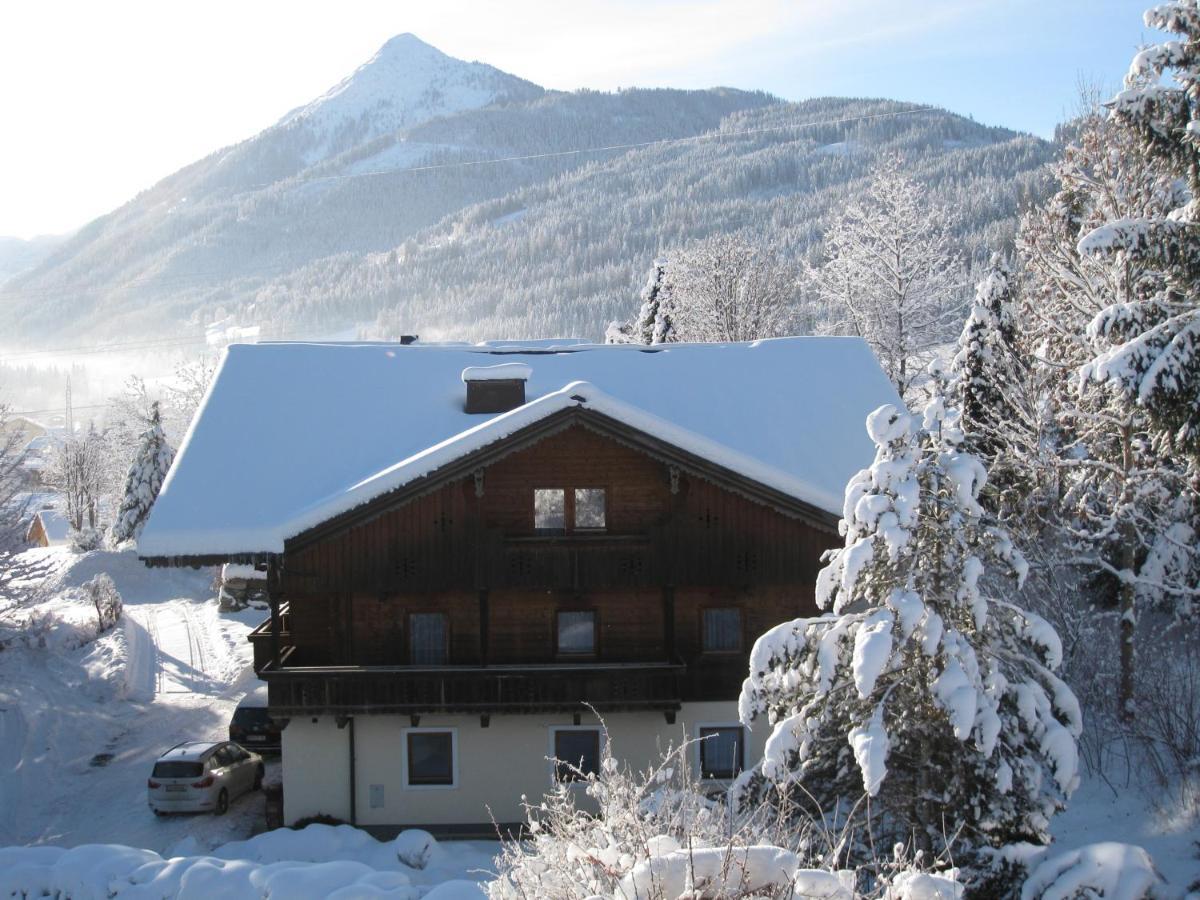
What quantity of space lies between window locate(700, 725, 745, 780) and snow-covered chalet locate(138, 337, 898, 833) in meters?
0.05

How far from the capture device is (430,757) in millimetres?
21031

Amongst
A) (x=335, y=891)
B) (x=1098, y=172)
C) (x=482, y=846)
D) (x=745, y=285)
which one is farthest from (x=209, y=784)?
(x=745, y=285)

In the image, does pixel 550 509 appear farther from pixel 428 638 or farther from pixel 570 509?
pixel 428 638

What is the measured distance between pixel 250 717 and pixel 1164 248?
21523 mm

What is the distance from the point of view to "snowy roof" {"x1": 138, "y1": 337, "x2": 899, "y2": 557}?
65.7 ft

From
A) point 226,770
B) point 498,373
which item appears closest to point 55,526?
point 226,770

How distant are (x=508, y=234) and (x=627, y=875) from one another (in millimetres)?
166095

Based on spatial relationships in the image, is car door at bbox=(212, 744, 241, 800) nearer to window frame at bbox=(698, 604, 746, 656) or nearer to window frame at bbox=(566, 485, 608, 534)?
window frame at bbox=(566, 485, 608, 534)

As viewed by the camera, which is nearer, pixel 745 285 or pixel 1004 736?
pixel 1004 736

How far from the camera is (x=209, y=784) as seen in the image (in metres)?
21.7

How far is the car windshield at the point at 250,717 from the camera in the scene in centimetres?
2522

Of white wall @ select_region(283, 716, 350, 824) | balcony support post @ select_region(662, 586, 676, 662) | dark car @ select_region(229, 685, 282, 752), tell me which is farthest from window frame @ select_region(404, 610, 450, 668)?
dark car @ select_region(229, 685, 282, 752)

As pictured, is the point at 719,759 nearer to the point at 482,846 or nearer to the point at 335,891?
the point at 482,846

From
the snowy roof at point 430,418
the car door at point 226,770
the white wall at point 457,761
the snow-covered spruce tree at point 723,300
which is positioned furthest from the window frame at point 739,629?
the snow-covered spruce tree at point 723,300
